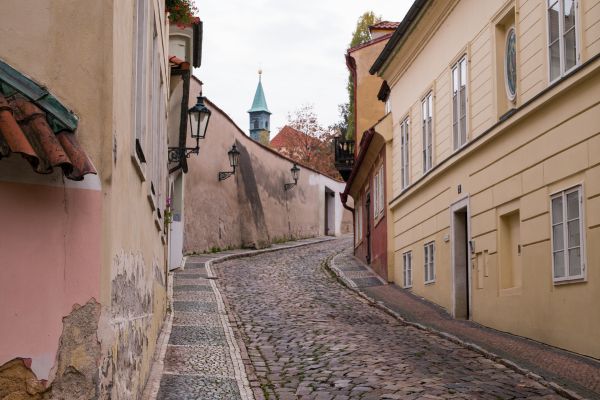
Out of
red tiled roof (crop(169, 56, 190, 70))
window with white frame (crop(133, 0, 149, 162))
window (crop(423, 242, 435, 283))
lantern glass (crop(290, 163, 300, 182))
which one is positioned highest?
lantern glass (crop(290, 163, 300, 182))

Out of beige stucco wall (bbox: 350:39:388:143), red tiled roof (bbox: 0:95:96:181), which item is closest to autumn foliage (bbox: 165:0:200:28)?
red tiled roof (bbox: 0:95:96:181)

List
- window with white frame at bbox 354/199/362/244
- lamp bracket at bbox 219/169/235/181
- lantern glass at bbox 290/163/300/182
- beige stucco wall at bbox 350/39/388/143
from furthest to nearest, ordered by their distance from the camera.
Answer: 1. lantern glass at bbox 290/163/300/182
2. beige stucco wall at bbox 350/39/388/143
3. window with white frame at bbox 354/199/362/244
4. lamp bracket at bbox 219/169/235/181

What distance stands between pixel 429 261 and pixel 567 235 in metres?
7.15

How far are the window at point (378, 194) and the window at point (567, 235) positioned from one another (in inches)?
461

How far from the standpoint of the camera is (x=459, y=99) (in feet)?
47.7

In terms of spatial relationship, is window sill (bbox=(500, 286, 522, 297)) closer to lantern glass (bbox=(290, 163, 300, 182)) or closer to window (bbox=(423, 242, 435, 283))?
window (bbox=(423, 242, 435, 283))

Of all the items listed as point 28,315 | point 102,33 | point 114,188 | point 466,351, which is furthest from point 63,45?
point 466,351

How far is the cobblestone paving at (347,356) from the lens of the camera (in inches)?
320

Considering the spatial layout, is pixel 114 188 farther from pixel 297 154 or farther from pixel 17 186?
pixel 297 154

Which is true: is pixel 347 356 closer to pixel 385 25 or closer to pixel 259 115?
pixel 385 25

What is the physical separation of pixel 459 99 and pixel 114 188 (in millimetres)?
10492

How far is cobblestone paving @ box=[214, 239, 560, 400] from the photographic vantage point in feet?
26.7

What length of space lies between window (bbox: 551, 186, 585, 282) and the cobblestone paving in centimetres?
146

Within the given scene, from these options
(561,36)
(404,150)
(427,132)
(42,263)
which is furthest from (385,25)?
(42,263)
